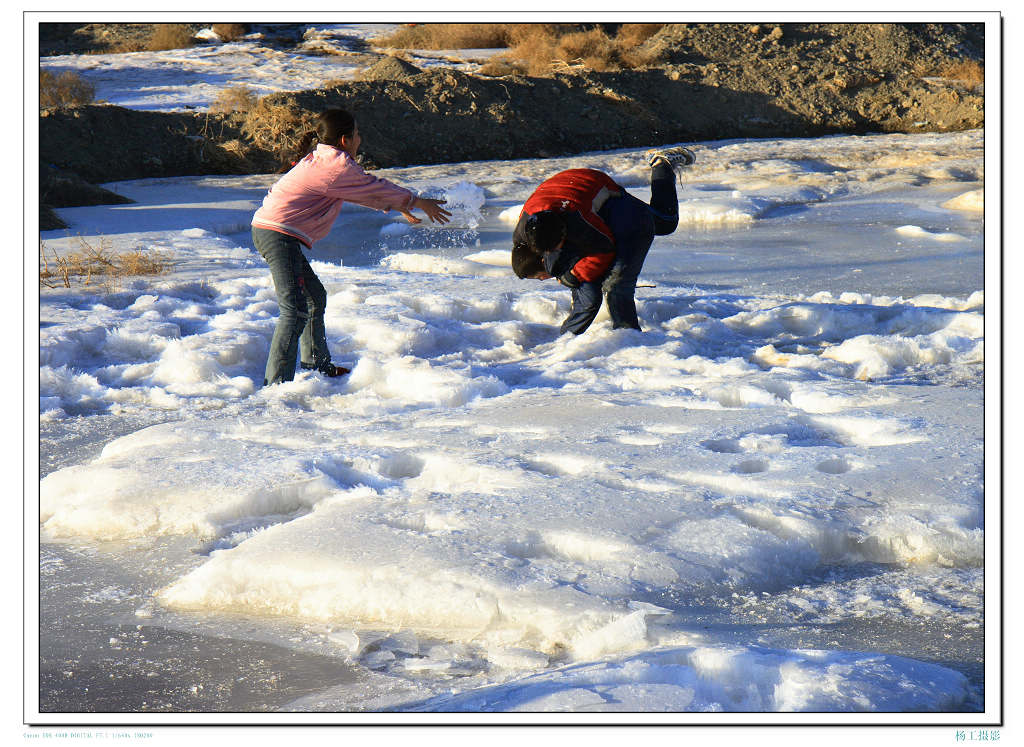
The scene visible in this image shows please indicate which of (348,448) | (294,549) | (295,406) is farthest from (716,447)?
(295,406)

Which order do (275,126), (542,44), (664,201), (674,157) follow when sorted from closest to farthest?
(664,201) → (674,157) → (275,126) → (542,44)

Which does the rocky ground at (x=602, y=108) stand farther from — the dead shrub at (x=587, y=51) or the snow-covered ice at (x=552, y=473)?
the snow-covered ice at (x=552, y=473)

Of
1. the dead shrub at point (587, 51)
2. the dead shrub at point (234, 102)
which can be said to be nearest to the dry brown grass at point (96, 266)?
the dead shrub at point (234, 102)

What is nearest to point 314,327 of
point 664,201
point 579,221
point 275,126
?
point 579,221

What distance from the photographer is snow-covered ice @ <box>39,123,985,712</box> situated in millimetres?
2174

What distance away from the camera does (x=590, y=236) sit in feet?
14.4

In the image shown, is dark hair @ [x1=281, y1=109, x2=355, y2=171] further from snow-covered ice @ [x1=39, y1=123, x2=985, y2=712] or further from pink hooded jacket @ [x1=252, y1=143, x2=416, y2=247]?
snow-covered ice @ [x1=39, y1=123, x2=985, y2=712]

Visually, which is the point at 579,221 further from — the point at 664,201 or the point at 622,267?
the point at 664,201

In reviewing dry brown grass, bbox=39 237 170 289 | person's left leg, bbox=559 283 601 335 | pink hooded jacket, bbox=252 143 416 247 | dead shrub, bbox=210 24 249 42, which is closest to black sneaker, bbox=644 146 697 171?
person's left leg, bbox=559 283 601 335

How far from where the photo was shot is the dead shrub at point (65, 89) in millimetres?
13203

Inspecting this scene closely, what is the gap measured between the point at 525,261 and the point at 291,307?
100 cm

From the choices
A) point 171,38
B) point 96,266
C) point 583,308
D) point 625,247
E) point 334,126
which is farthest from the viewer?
point 171,38

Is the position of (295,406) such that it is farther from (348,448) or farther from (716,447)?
(716,447)

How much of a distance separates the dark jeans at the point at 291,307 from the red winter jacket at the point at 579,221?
0.91 metres
